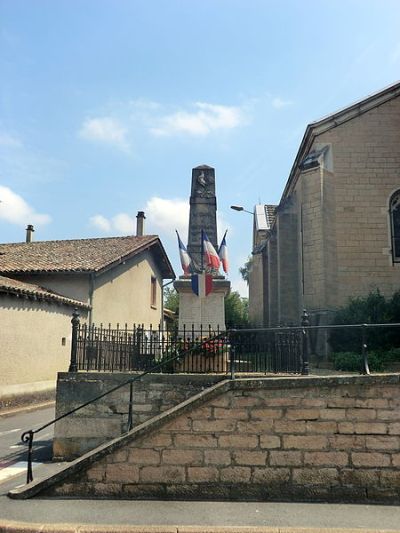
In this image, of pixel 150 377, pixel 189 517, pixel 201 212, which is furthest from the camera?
pixel 201 212

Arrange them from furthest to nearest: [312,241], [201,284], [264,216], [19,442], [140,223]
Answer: [264,216], [140,223], [312,241], [201,284], [19,442]

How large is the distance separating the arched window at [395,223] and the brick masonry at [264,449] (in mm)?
9550

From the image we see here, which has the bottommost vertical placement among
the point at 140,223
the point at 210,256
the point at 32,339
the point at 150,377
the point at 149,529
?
the point at 149,529

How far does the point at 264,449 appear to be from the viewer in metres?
5.75

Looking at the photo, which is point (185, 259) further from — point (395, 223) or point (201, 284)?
point (395, 223)

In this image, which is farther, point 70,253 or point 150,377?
point 70,253

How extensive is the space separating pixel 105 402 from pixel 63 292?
10.9 m

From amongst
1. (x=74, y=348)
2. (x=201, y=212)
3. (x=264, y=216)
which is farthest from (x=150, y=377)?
(x=264, y=216)

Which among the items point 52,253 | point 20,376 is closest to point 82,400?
point 20,376

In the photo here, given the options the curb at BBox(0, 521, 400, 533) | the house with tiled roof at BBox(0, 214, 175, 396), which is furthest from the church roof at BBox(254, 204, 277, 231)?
the curb at BBox(0, 521, 400, 533)

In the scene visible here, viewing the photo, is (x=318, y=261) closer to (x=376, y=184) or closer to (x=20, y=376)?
(x=376, y=184)

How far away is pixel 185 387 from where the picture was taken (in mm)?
7434

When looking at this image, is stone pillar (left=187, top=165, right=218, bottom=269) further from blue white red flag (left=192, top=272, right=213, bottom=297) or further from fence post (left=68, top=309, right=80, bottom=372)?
fence post (left=68, top=309, right=80, bottom=372)

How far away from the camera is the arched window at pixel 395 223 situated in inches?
566
